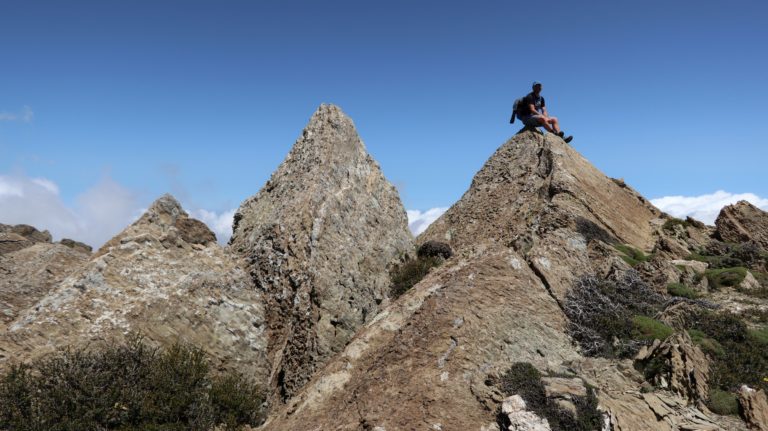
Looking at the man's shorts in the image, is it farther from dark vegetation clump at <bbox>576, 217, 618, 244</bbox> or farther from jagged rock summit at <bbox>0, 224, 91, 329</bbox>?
jagged rock summit at <bbox>0, 224, 91, 329</bbox>

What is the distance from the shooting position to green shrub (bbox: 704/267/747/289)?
1956 centimetres

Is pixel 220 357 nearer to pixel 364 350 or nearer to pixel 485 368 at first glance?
pixel 364 350

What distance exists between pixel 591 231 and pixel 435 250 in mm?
7394

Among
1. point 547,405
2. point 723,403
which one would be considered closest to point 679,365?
point 723,403

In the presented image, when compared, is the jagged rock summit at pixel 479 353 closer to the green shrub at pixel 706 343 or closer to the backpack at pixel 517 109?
the green shrub at pixel 706 343

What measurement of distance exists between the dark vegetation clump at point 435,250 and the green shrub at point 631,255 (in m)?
7.80

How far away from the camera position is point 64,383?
11.9m

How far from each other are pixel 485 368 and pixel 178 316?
1008 cm

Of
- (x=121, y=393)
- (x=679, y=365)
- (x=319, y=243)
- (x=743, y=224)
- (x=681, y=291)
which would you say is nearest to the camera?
(x=121, y=393)

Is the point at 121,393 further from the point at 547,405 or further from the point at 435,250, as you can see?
the point at 435,250

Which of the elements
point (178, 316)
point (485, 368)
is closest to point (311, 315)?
A: point (178, 316)

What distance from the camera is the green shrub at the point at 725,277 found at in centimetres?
1956

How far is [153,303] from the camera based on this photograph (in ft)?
49.4

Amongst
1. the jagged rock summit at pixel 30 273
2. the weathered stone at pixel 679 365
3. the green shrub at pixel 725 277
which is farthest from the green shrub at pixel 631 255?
the jagged rock summit at pixel 30 273
